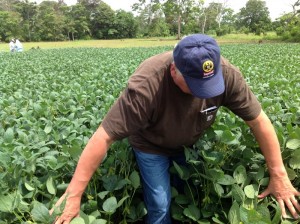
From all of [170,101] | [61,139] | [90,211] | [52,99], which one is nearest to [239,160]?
[170,101]

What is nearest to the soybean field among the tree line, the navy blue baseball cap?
the navy blue baseball cap

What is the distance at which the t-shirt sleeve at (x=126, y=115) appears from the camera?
182 centimetres

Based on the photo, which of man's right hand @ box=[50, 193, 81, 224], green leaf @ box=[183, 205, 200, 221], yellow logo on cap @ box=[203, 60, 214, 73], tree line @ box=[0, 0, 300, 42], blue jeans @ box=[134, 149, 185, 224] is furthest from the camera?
tree line @ box=[0, 0, 300, 42]

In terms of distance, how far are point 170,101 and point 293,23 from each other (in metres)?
47.6

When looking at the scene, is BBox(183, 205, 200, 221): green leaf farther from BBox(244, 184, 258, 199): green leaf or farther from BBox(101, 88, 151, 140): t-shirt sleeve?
BBox(101, 88, 151, 140): t-shirt sleeve

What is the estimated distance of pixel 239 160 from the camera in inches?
92.8

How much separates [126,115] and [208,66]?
1.61 feet

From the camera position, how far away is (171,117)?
2.10m

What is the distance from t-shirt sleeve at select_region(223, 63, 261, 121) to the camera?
194 cm

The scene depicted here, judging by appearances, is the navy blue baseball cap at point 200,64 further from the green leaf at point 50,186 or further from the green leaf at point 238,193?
the green leaf at point 50,186

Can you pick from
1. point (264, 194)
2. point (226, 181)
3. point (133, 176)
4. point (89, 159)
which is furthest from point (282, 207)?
point (89, 159)

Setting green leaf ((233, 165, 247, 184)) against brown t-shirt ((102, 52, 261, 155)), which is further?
green leaf ((233, 165, 247, 184))

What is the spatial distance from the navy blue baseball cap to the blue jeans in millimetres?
740

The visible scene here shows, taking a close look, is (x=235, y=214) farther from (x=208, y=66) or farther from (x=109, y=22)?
(x=109, y=22)
